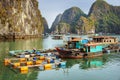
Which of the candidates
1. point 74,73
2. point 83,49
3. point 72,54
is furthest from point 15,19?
point 74,73

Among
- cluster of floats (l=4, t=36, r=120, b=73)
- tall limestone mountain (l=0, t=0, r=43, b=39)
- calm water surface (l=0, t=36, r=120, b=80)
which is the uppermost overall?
tall limestone mountain (l=0, t=0, r=43, b=39)

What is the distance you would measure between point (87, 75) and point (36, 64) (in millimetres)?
9207

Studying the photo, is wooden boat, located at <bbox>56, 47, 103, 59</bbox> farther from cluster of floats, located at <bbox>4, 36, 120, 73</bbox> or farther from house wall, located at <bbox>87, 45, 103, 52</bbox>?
house wall, located at <bbox>87, 45, 103, 52</bbox>

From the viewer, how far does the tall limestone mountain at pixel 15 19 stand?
364ft

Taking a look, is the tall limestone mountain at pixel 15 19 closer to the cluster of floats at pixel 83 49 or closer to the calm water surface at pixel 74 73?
the cluster of floats at pixel 83 49

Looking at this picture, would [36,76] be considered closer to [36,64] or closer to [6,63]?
[36,64]

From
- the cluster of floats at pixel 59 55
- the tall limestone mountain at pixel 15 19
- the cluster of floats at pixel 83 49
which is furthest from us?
the tall limestone mountain at pixel 15 19

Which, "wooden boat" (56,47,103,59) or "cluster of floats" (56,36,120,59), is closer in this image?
"wooden boat" (56,47,103,59)

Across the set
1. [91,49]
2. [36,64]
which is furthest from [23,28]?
[36,64]

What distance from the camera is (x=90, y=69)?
3894cm

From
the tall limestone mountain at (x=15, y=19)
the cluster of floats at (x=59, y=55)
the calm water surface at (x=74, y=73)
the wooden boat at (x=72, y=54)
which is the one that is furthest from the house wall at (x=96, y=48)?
the tall limestone mountain at (x=15, y=19)

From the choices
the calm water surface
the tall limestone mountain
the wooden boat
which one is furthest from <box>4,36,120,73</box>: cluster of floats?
the tall limestone mountain

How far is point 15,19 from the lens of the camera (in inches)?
4673

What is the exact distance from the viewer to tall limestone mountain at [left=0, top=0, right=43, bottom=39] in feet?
364
